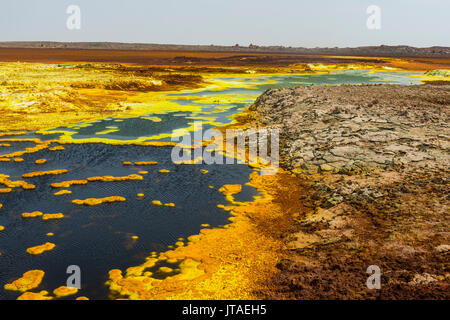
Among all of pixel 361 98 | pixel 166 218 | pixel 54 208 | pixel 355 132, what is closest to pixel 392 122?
pixel 355 132

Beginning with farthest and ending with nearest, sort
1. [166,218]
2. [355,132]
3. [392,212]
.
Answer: [355,132] → [166,218] → [392,212]

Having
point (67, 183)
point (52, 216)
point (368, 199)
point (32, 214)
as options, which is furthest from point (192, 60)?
point (368, 199)

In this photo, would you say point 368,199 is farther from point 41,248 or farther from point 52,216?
point 52,216

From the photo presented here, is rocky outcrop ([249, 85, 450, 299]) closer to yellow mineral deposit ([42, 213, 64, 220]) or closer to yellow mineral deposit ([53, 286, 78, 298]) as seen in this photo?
yellow mineral deposit ([53, 286, 78, 298])

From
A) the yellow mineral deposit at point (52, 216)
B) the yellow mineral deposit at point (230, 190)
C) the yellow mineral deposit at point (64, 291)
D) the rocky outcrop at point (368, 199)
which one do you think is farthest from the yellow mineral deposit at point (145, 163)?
the yellow mineral deposit at point (64, 291)

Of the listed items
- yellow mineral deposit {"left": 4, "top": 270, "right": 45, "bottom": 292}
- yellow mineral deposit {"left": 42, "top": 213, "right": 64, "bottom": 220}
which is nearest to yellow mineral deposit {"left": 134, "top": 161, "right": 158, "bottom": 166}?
yellow mineral deposit {"left": 42, "top": 213, "right": 64, "bottom": 220}

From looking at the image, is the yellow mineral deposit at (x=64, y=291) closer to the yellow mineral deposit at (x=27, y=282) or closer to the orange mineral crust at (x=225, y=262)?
the yellow mineral deposit at (x=27, y=282)
